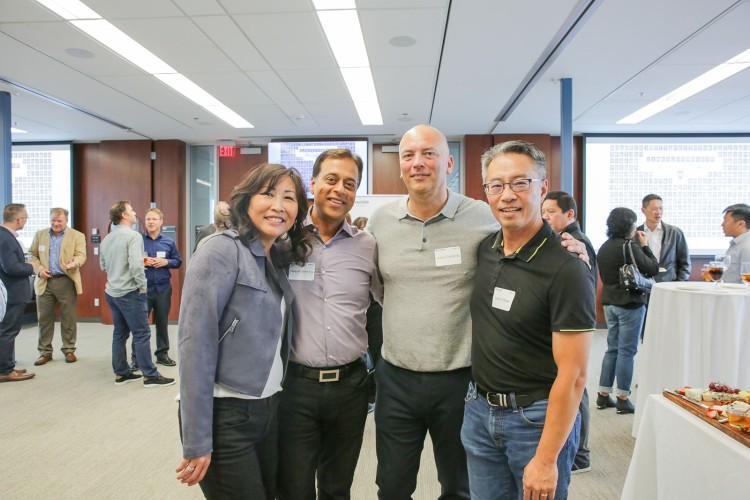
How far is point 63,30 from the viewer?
3.63 m

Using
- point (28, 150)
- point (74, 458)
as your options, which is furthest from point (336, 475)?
point (28, 150)

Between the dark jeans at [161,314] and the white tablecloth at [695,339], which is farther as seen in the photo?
the dark jeans at [161,314]

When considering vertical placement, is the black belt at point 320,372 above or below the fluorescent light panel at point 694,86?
below

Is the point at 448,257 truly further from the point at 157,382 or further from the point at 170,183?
the point at 170,183

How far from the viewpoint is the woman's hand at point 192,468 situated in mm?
1224

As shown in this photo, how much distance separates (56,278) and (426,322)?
532 cm

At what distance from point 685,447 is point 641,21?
137 inches

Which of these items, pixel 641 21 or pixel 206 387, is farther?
pixel 641 21

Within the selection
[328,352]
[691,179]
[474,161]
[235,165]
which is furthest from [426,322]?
[691,179]

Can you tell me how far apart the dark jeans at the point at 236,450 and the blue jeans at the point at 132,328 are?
3.46 m

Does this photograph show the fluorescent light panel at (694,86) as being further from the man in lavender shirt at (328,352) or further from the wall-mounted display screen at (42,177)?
the wall-mounted display screen at (42,177)

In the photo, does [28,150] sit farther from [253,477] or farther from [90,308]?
[253,477]

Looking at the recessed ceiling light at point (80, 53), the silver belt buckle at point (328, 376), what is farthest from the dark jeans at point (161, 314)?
the silver belt buckle at point (328, 376)

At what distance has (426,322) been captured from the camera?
1.56 meters
